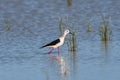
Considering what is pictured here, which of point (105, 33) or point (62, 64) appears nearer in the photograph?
point (62, 64)

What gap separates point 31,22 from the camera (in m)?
19.5

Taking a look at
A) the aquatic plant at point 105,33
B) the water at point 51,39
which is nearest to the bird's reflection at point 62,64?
the water at point 51,39

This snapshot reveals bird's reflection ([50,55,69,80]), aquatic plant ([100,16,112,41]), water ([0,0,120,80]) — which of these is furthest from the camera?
aquatic plant ([100,16,112,41])

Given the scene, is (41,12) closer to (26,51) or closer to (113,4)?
(113,4)

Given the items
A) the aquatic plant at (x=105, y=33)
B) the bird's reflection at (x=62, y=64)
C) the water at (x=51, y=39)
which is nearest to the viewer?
the bird's reflection at (x=62, y=64)

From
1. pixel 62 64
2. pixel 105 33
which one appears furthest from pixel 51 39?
pixel 62 64

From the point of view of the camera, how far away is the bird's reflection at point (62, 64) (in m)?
12.0

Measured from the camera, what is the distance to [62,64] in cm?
1329

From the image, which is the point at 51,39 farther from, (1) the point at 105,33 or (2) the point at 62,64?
(2) the point at 62,64

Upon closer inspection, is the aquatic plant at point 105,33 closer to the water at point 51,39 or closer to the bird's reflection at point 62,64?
the water at point 51,39

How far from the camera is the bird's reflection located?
39.5ft

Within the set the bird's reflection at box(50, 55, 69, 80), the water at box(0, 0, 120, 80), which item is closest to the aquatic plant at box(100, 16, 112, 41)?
the water at box(0, 0, 120, 80)

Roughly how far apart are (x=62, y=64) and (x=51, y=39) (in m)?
3.27

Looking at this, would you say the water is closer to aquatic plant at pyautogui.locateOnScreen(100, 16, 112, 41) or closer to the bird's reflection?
the bird's reflection
